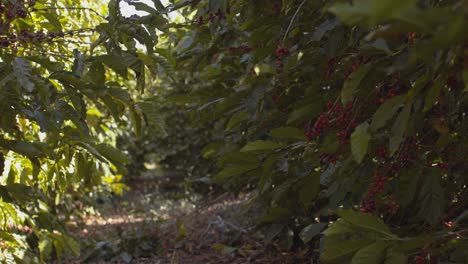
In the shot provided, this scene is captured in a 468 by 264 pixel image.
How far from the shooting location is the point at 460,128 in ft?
6.13

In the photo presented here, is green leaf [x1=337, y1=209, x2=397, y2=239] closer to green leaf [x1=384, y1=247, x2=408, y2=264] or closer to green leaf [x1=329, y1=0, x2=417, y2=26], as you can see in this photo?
green leaf [x1=384, y1=247, x2=408, y2=264]

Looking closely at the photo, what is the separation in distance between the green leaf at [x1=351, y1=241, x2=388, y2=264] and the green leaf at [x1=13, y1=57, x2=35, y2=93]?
1044mm

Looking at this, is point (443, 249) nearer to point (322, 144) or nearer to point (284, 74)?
point (322, 144)

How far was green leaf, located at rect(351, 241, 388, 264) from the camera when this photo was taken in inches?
55.5

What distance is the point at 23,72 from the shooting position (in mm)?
1636

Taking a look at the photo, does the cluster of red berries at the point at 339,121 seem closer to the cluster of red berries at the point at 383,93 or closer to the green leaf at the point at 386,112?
the cluster of red berries at the point at 383,93

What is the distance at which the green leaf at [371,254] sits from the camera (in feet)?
4.63

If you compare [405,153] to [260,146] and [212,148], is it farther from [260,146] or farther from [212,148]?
[212,148]

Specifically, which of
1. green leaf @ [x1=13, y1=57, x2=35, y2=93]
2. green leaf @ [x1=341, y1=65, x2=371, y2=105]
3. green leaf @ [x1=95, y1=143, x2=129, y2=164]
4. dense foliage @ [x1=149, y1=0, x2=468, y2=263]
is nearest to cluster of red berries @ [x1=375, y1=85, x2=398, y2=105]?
dense foliage @ [x1=149, y1=0, x2=468, y2=263]

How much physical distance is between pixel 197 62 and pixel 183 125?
5.59 metres

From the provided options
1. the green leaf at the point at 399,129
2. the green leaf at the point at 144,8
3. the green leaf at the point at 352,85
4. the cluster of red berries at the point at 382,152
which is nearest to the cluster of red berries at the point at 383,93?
the cluster of red berries at the point at 382,152

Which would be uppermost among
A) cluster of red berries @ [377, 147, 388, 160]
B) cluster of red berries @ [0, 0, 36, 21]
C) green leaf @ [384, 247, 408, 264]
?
cluster of red berries @ [0, 0, 36, 21]

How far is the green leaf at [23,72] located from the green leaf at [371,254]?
1044 millimetres

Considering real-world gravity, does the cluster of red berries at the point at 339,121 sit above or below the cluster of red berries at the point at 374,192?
above
